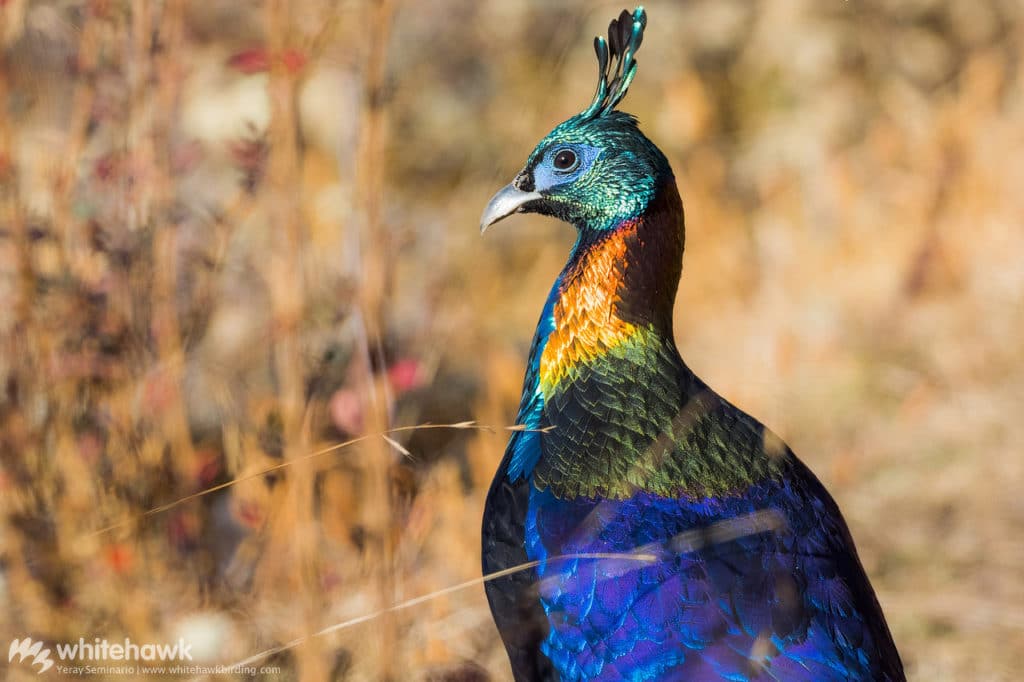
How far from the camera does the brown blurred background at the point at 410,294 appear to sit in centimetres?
157

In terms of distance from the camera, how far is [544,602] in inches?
66.0

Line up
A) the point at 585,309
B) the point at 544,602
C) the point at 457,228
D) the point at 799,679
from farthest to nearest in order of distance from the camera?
the point at 457,228, the point at 585,309, the point at 544,602, the point at 799,679

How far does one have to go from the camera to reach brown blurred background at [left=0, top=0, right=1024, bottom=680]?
5.14ft

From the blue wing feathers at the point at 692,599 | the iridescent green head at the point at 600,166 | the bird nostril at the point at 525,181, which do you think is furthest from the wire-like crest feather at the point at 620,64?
the blue wing feathers at the point at 692,599

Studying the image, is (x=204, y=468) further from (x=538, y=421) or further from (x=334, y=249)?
(x=334, y=249)

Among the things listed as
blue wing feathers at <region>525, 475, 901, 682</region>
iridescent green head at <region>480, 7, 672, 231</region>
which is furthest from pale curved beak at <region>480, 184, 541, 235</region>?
blue wing feathers at <region>525, 475, 901, 682</region>

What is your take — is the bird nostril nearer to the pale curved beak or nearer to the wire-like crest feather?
the pale curved beak

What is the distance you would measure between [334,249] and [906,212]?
2.20m

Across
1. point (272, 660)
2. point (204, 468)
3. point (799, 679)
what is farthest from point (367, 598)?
point (799, 679)

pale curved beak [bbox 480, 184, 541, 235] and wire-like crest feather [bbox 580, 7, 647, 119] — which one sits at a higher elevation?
wire-like crest feather [bbox 580, 7, 647, 119]

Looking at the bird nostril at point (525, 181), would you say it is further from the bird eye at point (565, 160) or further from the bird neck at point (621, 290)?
the bird neck at point (621, 290)

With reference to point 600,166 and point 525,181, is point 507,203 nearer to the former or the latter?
point 525,181

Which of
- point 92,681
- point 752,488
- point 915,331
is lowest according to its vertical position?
point 92,681

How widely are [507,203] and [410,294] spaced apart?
1905 millimetres
